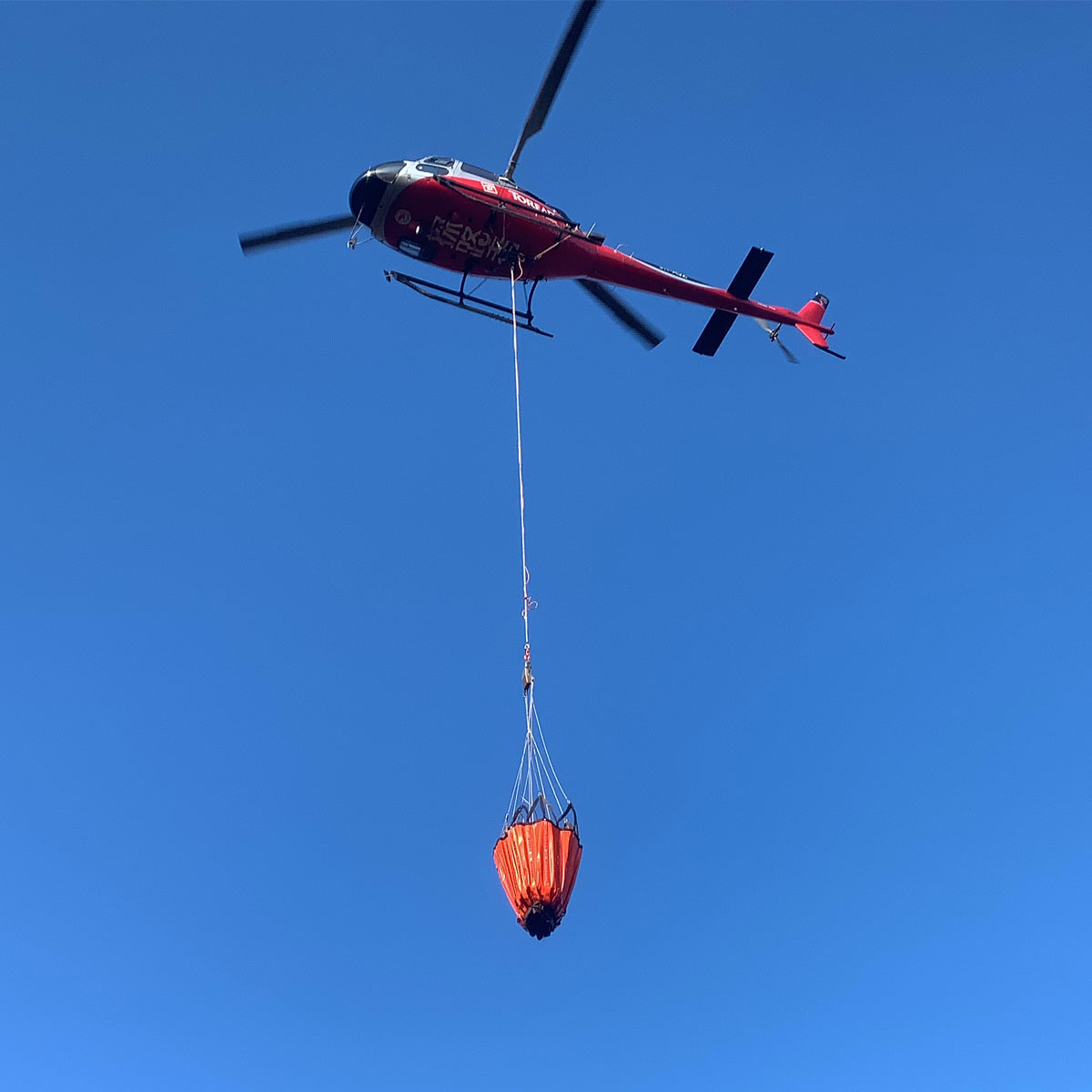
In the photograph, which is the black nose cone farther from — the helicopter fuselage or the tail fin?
the tail fin

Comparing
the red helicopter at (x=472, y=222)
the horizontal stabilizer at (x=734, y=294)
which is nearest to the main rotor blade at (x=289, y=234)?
the red helicopter at (x=472, y=222)

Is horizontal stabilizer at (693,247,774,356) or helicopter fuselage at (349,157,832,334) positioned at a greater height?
horizontal stabilizer at (693,247,774,356)

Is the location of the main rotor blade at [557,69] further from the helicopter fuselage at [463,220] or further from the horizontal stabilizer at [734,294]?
the horizontal stabilizer at [734,294]

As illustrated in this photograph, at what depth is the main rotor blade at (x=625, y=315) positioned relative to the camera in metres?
23.2

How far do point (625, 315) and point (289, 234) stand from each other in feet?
21.6

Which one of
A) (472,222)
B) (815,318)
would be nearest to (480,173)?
(472,222)

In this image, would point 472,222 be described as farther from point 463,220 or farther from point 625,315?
point 625,315

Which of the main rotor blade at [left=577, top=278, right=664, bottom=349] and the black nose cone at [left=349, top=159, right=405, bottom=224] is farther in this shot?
the main rotor blade at [left=577, top=278, right=664, bottom=349]

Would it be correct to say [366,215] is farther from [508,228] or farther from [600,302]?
[600,302]

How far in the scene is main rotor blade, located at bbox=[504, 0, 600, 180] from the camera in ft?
63.2

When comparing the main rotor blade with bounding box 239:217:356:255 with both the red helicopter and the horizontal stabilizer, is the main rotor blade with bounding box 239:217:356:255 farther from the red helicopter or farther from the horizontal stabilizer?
the horizontal stabilizer

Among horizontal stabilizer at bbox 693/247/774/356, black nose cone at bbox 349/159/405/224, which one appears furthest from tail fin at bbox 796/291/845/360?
black nose cone at bbox 349/159/405/224

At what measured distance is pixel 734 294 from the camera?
964 inches

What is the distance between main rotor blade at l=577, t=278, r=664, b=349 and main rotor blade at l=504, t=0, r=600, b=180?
136 inches
